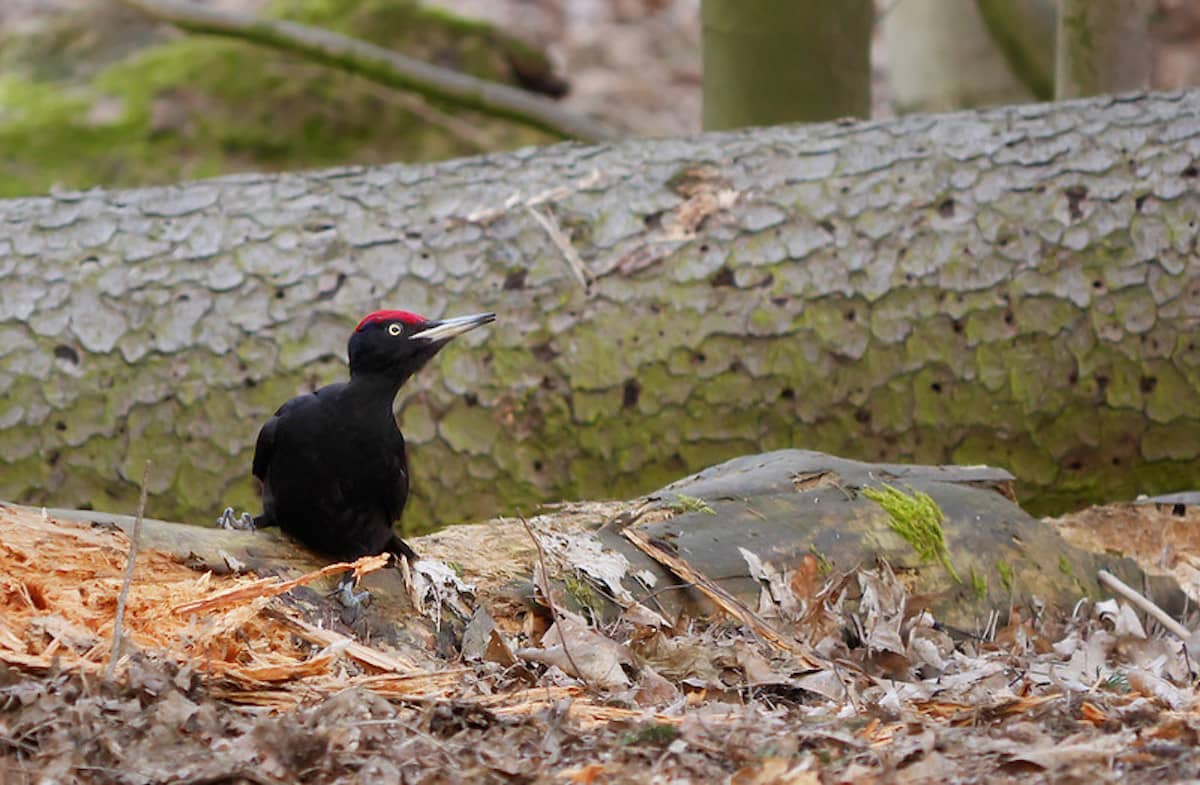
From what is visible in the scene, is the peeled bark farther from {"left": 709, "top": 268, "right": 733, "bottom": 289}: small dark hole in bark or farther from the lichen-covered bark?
{"left": 709, "top": 268, "right": 733, "bottom": 289}: small dark hole in bark

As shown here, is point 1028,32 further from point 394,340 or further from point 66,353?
point 66,353

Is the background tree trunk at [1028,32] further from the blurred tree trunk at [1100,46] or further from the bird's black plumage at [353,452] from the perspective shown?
the bird's black plumage at [353,452]

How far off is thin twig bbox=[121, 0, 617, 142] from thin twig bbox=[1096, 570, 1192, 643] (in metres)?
Answer: 3.50

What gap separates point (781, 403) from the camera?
466 cm

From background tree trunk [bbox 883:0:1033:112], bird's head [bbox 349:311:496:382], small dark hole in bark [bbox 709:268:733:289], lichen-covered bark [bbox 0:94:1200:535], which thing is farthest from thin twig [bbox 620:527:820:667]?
background tree trunk [bbox 883:0:1033:112]

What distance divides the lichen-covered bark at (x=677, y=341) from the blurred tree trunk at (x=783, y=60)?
1206 mm

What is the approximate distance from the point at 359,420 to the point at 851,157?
2.36 metres

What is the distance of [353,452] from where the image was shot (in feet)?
10.8

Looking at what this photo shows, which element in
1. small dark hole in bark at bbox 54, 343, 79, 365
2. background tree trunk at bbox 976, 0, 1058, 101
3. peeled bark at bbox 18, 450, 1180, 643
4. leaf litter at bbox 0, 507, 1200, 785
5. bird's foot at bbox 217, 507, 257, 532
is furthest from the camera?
background tree trunk at bbox 976, 0, 1058, 101

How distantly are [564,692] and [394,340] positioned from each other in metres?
1.11

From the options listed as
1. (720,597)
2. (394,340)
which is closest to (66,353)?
(394,340)

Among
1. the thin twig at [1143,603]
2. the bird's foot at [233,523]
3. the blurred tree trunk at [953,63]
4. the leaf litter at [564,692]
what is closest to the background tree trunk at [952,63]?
the blurred tree trunk at [953,63]

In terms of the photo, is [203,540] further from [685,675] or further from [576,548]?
[685,675]

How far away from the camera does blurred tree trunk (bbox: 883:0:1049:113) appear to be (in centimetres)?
708
